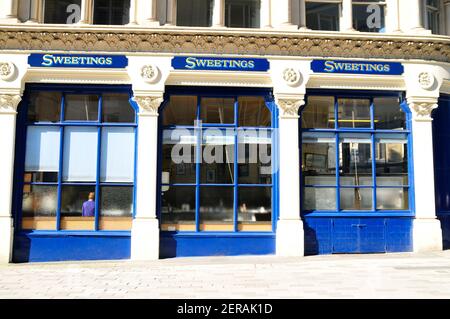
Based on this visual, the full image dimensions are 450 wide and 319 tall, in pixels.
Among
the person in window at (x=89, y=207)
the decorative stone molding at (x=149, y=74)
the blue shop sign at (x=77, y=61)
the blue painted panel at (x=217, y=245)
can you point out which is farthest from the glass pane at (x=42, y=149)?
the blue painted panel at (x=217, y=245)

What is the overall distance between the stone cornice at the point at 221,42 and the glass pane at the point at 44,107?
4.13ft

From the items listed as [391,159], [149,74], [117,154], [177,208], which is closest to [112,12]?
[149,74]

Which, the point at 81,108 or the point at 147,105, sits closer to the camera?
the point at 147,105

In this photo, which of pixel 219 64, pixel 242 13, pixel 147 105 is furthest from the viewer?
pixel 242 13

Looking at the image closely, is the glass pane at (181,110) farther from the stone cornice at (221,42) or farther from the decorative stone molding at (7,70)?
the decorative stone molding at (7,70)

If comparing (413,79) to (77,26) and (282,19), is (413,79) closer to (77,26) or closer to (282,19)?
(282,19)

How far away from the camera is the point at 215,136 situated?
11805mm

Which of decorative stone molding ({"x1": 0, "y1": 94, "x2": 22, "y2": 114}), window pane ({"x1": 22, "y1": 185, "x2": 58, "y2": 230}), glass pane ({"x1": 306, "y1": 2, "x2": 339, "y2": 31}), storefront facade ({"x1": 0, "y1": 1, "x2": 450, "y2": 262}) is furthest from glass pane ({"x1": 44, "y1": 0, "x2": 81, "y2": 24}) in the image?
glass pane ({"x1": 306, "y1": 2, "x2": 339, "y2": 31})

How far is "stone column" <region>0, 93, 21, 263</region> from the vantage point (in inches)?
426

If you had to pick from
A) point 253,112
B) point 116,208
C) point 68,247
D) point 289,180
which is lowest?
point 68,247

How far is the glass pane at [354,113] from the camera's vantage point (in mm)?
12102

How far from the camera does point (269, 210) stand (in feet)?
38.2

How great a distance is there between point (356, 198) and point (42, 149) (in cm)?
881

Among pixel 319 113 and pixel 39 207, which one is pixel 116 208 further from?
pixel 319 113
